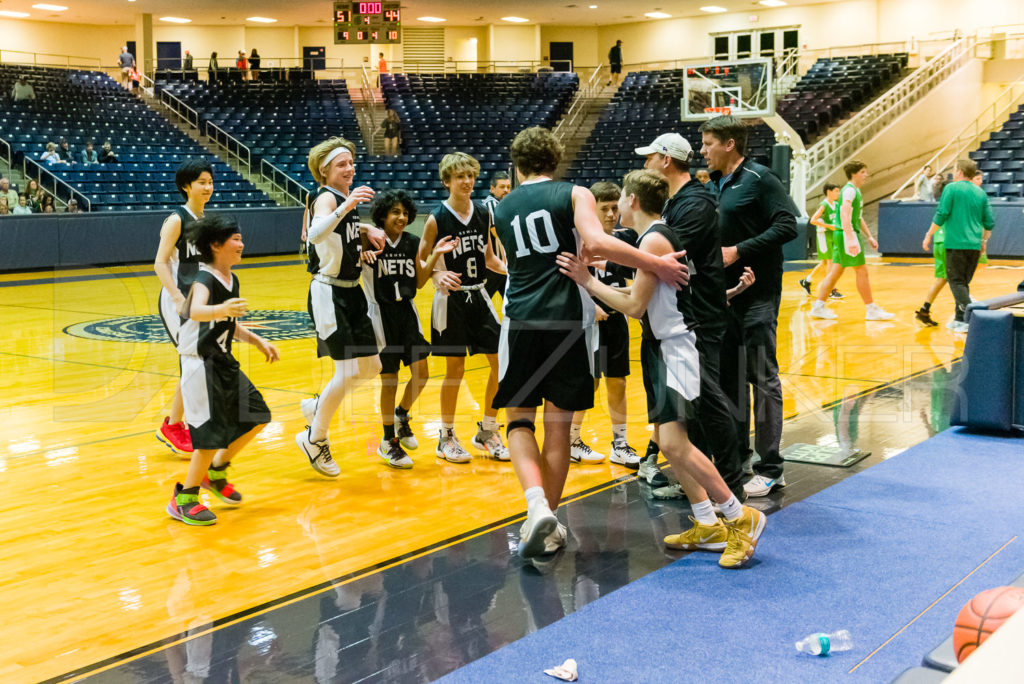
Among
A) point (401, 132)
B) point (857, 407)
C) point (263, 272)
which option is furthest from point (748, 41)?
point (857, 407)

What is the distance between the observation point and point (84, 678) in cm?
318

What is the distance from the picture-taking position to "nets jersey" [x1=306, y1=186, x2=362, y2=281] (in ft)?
17.7

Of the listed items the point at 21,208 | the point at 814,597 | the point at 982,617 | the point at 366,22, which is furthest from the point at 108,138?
the point at 982,617

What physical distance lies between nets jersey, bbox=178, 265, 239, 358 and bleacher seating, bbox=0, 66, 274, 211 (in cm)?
1519

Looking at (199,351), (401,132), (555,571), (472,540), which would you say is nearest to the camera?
(555,571)

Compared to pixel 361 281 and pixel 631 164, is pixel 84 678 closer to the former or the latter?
pixel 361 281

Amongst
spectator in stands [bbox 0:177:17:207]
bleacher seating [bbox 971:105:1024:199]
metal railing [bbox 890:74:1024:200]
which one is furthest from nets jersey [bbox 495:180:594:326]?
metal railing [bbox 890:74:1024:200]

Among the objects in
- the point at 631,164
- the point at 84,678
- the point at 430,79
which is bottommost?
the point at 84,678

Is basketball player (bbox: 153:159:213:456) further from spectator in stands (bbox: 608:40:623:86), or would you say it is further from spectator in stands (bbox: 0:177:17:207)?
spectator in stands (bbox: 608:40:623:86)

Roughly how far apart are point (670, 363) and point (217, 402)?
2048mm

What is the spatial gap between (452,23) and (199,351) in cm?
3027

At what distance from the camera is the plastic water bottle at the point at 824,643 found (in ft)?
10.7

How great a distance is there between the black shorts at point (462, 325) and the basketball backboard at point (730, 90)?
55.6 ft

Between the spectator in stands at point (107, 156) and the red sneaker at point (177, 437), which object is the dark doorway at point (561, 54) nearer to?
the spectator in stands at point (107, 156)
